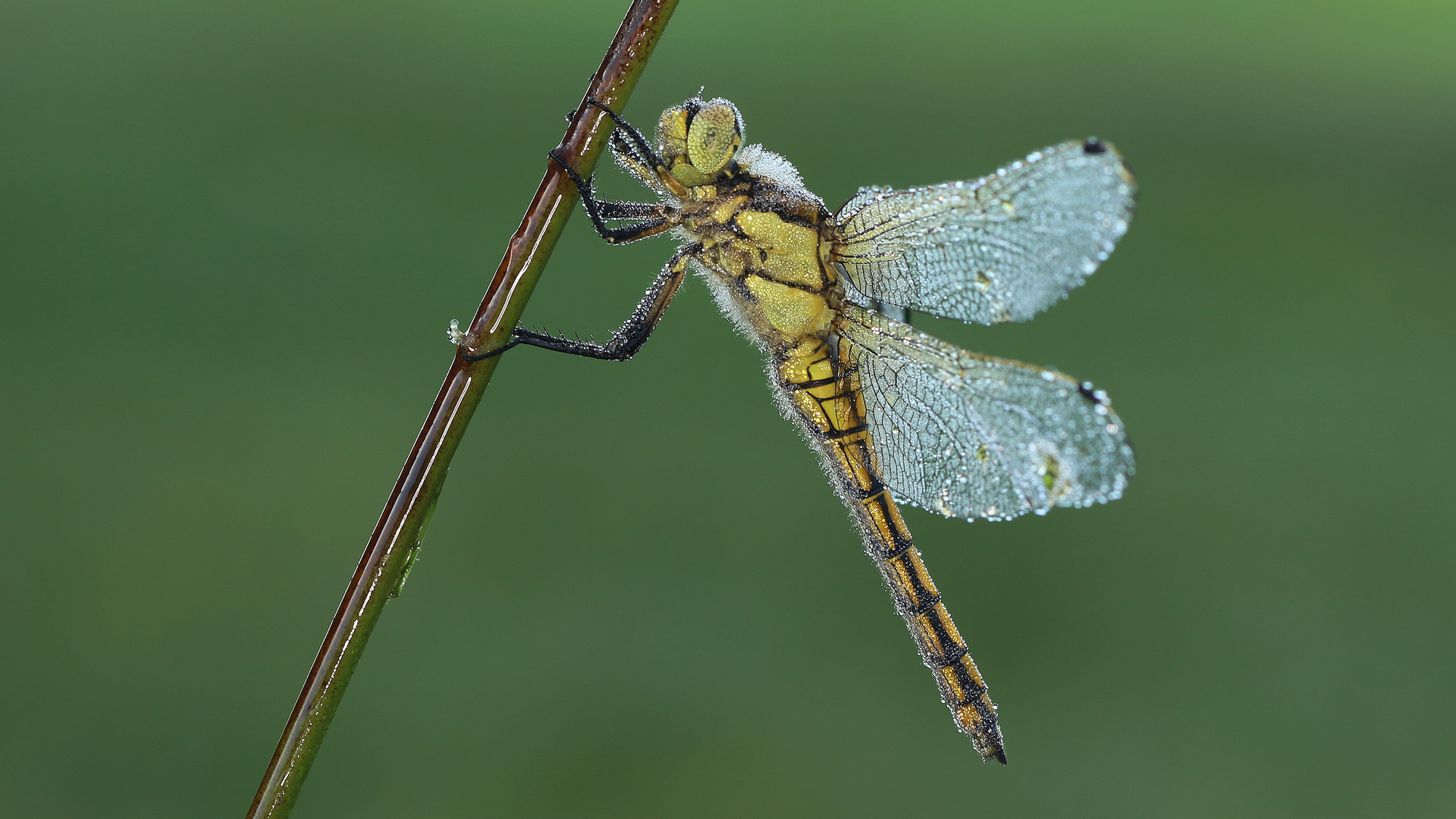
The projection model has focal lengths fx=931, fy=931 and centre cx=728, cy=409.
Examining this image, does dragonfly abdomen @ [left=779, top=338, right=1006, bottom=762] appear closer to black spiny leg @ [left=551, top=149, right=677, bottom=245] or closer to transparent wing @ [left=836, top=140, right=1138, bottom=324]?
transparent wing @ [left=836, top=140, right=1138, bottom=324]

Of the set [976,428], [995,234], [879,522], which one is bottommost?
[879,522]

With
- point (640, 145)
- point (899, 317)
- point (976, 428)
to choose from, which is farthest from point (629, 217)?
point (976, 428)

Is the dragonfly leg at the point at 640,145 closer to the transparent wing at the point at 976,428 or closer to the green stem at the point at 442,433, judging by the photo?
the green stem at the point at 442,433

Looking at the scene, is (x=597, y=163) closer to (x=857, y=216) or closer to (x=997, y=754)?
(x=857, y=216)

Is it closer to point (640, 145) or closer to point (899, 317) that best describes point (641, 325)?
point (640, 145)

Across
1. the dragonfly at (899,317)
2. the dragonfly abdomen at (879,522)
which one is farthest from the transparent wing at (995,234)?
the dragonfly abdomen at (879,522)

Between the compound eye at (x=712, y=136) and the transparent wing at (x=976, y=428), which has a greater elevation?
the compound eye at (x=712, y=136)
